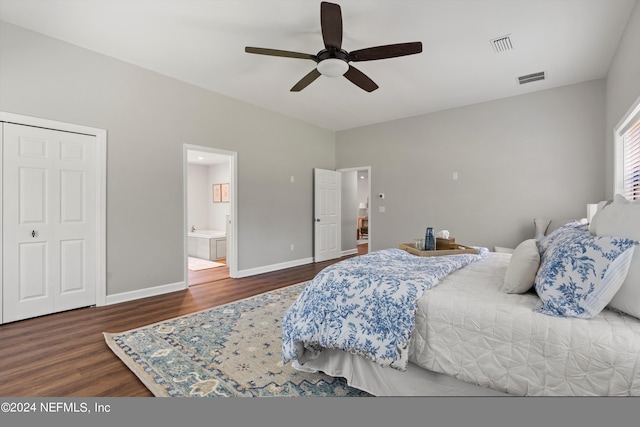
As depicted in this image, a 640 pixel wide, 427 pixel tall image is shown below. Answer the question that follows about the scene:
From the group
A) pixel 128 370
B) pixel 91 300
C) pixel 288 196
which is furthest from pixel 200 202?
pixel 128 370

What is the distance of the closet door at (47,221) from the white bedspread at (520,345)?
356cm

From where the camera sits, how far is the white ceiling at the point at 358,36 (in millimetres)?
2484

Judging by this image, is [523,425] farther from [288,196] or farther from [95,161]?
[288,196]

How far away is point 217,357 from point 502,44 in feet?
12.8

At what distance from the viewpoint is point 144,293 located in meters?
3.65

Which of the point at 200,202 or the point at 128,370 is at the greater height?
the point at 200,202

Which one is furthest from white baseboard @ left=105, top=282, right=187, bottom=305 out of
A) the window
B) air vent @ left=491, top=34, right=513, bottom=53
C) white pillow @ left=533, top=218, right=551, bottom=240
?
the window

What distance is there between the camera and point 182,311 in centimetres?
314

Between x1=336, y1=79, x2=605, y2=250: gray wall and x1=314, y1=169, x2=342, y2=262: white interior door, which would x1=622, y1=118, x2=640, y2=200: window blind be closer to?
x1=336, y1=79, x2=605, y2=250: gray wall

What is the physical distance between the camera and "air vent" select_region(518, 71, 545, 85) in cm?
370

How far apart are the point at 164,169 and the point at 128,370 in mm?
2582

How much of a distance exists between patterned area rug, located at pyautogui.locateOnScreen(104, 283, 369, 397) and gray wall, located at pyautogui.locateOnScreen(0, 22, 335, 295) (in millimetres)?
1326

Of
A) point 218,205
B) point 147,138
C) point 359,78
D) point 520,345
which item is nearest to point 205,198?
point 218,205

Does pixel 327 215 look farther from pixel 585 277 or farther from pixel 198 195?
pixel 585 277
